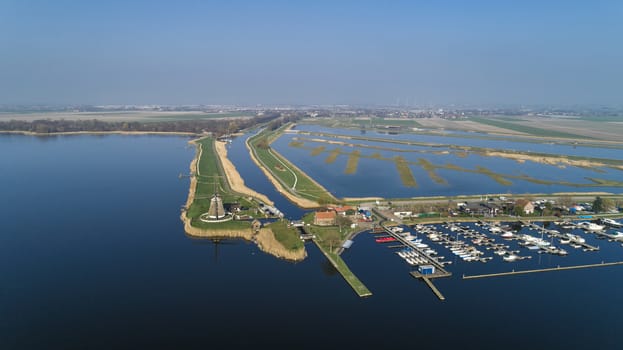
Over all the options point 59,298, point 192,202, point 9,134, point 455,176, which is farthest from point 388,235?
point 9,134

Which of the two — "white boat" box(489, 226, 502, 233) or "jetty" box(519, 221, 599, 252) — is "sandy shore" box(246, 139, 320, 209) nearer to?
"white boat" box(489, 226, 502, 233)

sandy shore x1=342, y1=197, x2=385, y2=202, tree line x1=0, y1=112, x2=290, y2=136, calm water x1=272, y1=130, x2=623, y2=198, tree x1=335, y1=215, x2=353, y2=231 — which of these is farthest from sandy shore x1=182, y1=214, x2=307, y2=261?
tree line x1=0, y1=112, x2=290, y2=136

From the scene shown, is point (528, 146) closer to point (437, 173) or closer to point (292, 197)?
point (437, 173)

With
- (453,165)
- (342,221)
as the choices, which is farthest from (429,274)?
(453,165)

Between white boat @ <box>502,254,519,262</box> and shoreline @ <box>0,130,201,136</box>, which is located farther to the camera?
shoreline @ <box>0,130,201,136</box>

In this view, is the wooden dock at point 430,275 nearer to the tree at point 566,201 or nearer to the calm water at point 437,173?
the calm water at point 437,173

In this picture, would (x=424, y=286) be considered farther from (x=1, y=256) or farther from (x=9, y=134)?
(x=9, y=134)
